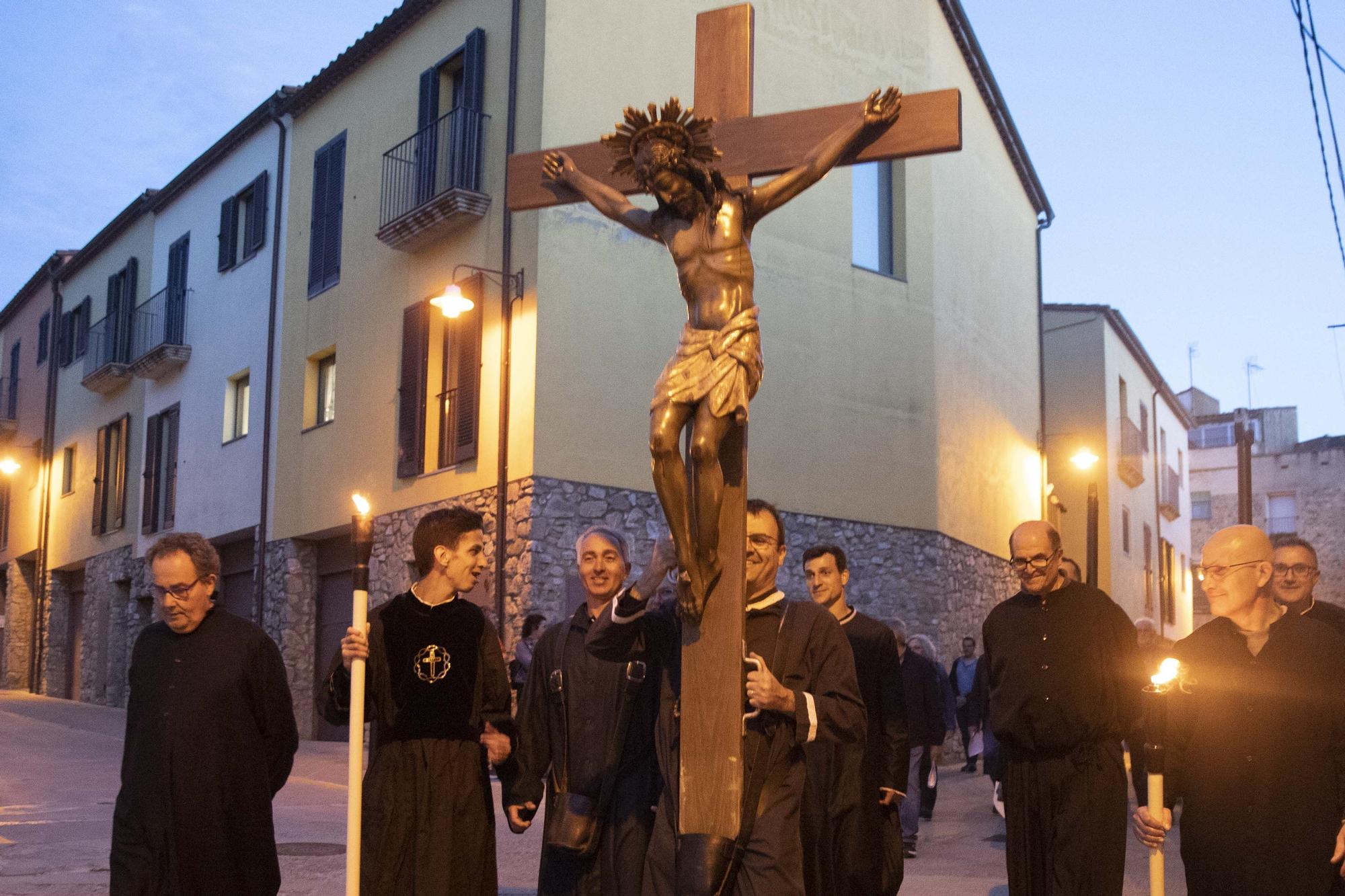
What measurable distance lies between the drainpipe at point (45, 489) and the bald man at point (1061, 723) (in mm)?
29131

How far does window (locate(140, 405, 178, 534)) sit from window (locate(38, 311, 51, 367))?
8.76m

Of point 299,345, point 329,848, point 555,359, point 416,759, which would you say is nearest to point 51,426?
point 299,345

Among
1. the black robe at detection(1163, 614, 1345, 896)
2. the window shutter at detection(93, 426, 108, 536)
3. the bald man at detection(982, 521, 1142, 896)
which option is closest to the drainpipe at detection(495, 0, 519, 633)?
the bald man at detection(982, 521, 1142, 896)

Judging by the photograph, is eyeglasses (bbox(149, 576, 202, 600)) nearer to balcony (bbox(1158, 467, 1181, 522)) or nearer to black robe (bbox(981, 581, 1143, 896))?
black robe (bbox(981, 581, 1143, 896))

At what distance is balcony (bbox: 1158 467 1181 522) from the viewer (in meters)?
35.3

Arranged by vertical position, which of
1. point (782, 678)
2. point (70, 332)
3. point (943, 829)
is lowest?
point (943, 829)

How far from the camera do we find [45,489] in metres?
32.4

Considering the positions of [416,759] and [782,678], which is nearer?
[782,678]

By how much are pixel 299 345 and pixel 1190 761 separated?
Result: 17.3 m

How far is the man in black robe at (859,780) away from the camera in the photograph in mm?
5512

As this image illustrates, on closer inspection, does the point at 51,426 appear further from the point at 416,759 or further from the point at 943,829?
the point at 416,759

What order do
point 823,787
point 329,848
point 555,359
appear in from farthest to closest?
1. point 555,359
2. point 329,848
3. point 823,787

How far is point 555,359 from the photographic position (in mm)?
15953

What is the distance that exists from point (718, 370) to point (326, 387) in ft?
55.0
